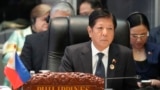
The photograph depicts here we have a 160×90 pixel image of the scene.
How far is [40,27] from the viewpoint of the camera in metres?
3.50

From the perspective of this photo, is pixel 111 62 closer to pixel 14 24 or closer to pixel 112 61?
pixel 112 61

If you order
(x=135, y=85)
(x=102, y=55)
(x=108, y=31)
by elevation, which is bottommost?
(x=135, y=85)

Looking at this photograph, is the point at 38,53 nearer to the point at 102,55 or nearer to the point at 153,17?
the point at 102,55

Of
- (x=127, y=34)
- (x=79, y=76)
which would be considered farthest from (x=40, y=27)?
(x=79, y=76)

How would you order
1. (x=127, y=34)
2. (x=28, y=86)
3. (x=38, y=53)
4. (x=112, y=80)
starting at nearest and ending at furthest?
(x=28, y=86) < (x=112, y=80) < (x=127, y=34) < (x=38, y=53)

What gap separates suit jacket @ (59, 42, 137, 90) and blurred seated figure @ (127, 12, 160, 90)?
53 centimetres

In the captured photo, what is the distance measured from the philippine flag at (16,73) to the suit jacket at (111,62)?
2.84 feet

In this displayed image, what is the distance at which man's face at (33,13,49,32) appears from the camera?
11.5ft

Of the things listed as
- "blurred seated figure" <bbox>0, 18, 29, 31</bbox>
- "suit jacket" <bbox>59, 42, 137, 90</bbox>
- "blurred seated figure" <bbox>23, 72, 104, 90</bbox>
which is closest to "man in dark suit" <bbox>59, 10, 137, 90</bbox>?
"suit jacket" <bbox>59, 42, 137, 90</bbox>

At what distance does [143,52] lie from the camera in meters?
3.21

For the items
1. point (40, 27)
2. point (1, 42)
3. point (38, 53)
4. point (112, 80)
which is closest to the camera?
point (112, 80)

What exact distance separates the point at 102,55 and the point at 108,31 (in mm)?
164

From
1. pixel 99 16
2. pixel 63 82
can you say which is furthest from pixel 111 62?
pixel 63 82

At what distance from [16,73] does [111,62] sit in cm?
103
